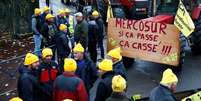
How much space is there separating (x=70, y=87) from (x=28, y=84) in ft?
2.97

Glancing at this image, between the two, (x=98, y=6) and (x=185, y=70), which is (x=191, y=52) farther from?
(x=98, y=6)

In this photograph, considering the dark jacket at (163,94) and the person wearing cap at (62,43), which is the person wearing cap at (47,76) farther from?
the person wearing cap at (62,43)

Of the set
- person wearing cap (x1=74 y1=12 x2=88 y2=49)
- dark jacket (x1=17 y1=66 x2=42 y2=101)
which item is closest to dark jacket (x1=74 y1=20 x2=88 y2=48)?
person wearing cap (x1=74 y1=12 x2=88 y2=49)

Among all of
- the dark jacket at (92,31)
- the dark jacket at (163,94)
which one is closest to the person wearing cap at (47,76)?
the dark jacket at (163,94)

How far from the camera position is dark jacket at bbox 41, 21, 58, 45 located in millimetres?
14711

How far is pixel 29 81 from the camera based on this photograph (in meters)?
9.22

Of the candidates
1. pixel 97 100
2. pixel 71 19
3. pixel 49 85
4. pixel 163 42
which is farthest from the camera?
pixel 71 19

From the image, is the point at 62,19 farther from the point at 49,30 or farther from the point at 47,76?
the point at 47,76

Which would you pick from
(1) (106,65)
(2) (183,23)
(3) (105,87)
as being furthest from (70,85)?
(2) (183,23)

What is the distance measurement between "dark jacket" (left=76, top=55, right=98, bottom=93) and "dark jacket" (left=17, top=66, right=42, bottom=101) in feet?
3.62

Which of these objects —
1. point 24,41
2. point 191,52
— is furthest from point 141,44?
point 24,41

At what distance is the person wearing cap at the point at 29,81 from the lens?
921 centimetres

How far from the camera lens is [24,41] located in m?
24.0

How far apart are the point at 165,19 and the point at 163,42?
1.18 m
